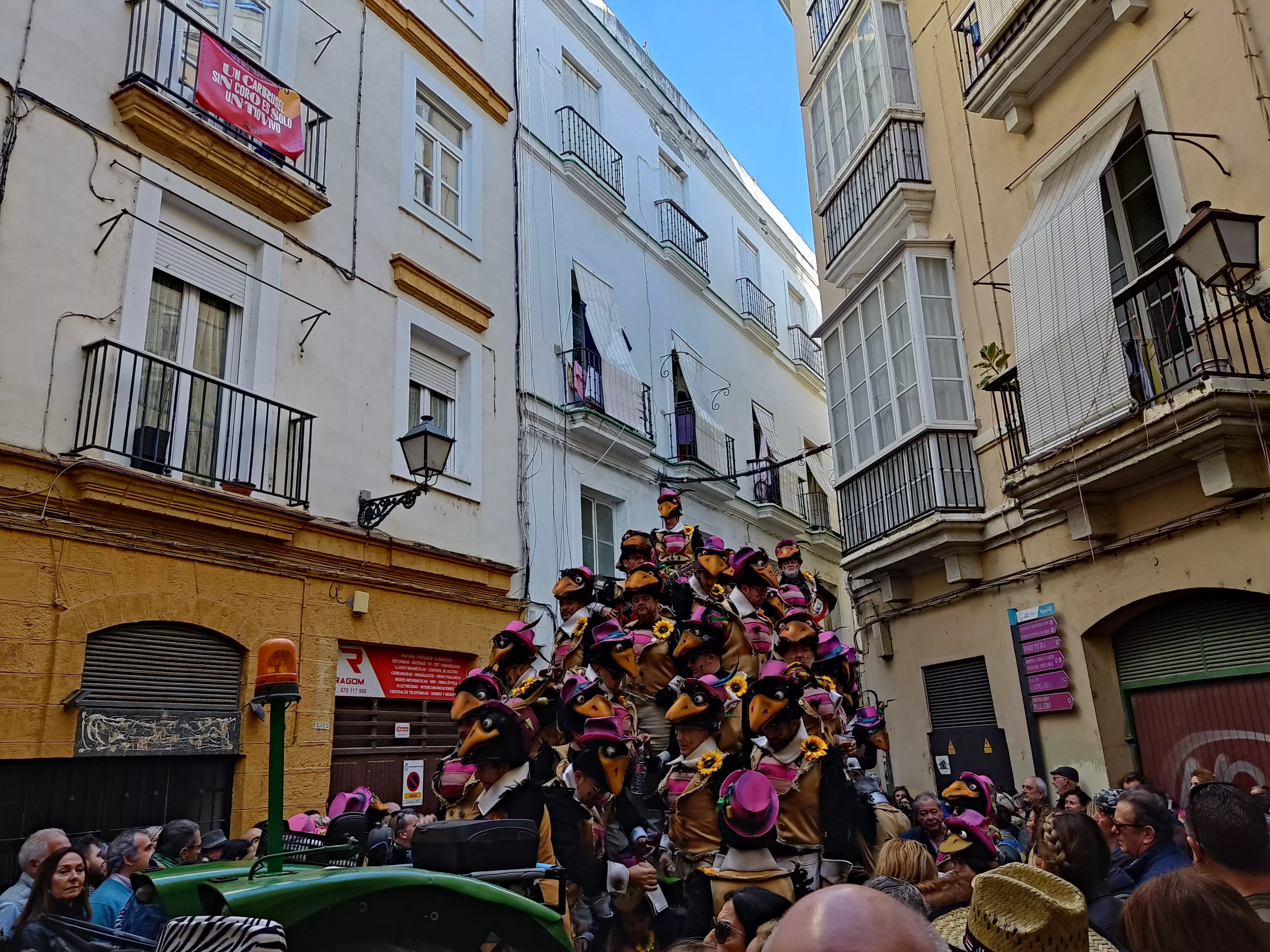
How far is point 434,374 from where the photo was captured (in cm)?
1223

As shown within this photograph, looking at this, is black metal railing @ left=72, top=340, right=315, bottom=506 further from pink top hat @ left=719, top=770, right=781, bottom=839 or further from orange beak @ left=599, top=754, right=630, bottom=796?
pink top hat @ left=719, top=770, right=781, bottom=839

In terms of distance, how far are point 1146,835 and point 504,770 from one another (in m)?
3.18

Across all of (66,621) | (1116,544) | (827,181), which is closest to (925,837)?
(1116,544)

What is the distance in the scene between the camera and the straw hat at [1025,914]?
2.07 m

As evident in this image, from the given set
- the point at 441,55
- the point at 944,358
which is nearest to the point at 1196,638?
the point at 944,358

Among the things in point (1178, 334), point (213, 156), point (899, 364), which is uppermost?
point (213, 156)

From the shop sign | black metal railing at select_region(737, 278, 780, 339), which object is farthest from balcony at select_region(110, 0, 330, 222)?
black metal railing at select_region(737, 278, 780, 339)

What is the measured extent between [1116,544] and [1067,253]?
273cm

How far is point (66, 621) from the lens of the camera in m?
7.51

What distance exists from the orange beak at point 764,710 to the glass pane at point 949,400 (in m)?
6.28

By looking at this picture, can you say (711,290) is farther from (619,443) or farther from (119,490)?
(119,490)

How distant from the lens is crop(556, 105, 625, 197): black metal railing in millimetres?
15945

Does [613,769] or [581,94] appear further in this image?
[581,94]

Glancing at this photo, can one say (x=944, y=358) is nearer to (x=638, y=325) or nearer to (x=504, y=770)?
(x=638, y=325)
